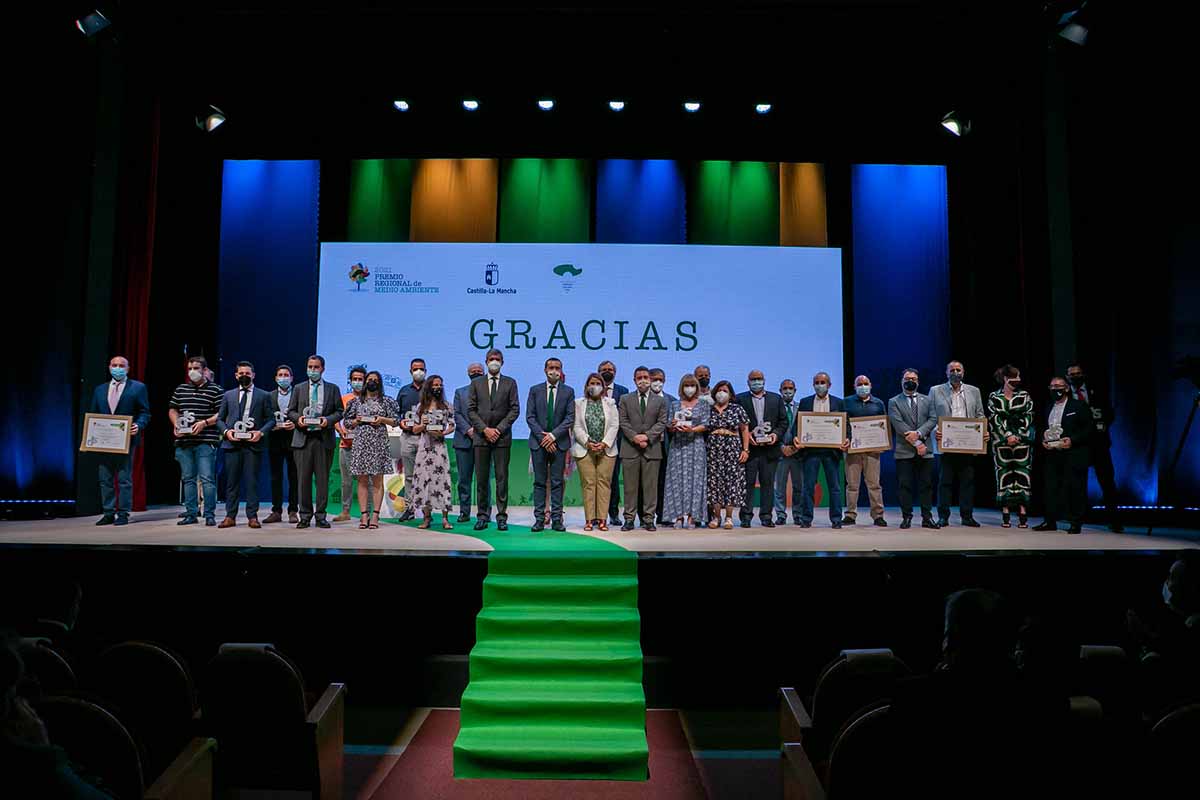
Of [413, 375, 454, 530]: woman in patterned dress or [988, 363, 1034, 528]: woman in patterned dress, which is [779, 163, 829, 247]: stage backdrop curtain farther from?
[413, 375, 454, 530]: woman in patterned dress

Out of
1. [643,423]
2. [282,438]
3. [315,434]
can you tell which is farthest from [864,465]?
[282,438]

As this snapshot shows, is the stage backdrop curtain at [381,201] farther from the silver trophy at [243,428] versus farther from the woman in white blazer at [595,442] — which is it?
the woman in white blazer at [595,442]

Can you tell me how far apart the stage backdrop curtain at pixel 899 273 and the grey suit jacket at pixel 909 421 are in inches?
116

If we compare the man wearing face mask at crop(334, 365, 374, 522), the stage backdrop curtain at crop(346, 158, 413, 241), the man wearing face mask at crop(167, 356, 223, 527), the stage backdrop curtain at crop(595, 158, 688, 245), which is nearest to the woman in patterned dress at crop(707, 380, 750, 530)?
the man wearing face mask at crop(334, 365, 374, 522)

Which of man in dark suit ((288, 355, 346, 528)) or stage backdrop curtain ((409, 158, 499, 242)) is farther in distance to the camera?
stage backdrop curtain ((409, 158, 499, 242))

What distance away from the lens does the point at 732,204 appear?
34.9ft

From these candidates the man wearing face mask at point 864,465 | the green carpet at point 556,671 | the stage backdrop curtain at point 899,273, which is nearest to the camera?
the green carpet at point 556,671

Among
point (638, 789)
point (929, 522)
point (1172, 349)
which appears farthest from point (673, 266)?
point (638, 789)

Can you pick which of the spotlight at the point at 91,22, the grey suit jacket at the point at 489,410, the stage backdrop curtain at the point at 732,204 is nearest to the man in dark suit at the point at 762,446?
the grey suit jacket at the point at 489,410

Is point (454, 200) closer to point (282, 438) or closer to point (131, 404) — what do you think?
point (282, 438)

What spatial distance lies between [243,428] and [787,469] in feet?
18.1

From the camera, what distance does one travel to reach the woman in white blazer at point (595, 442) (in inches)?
284

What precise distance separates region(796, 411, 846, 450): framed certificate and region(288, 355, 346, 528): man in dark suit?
4.46 m

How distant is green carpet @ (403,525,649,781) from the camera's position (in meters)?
3.96
